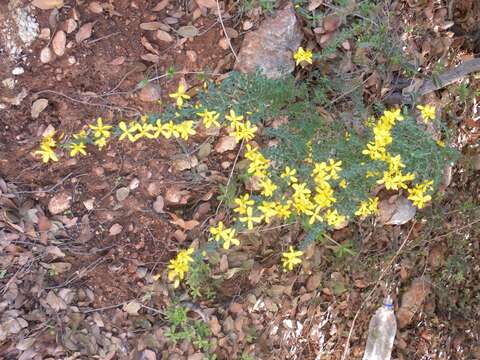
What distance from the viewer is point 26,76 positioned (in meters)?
2.80

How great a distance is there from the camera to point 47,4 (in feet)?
9.05

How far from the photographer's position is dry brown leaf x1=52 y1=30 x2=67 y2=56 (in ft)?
9.18

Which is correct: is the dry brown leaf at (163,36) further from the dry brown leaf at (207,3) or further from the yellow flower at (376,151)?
the yellow flower at (376,151)

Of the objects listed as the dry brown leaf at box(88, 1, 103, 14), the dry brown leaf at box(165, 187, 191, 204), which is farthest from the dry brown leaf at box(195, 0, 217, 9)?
the dry brown leaf at box(165, 187, 191, 204)

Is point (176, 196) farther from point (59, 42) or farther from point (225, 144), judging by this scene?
point (59, 42)

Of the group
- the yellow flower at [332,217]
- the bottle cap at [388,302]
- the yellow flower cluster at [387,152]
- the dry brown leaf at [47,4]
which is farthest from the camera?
the bottle cap at [388,302]

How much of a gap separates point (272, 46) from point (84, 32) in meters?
1.05

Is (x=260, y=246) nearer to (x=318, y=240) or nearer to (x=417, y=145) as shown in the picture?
(x=318, y=240)

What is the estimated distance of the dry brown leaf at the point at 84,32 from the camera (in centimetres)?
283

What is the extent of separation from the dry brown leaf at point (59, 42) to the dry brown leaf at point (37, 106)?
267 mm

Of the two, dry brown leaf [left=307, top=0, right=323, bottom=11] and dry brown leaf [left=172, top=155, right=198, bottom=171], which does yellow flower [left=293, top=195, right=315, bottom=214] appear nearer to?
dry brown leaf [left=172, top=155, right=198, bottom=171]

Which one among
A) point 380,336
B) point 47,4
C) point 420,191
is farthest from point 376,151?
point 380,336

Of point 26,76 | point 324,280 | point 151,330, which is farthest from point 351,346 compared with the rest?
point 26,76

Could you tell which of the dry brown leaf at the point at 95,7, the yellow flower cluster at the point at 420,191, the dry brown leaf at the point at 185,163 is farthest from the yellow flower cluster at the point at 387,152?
the dry brown leaf at the point at 95,7
